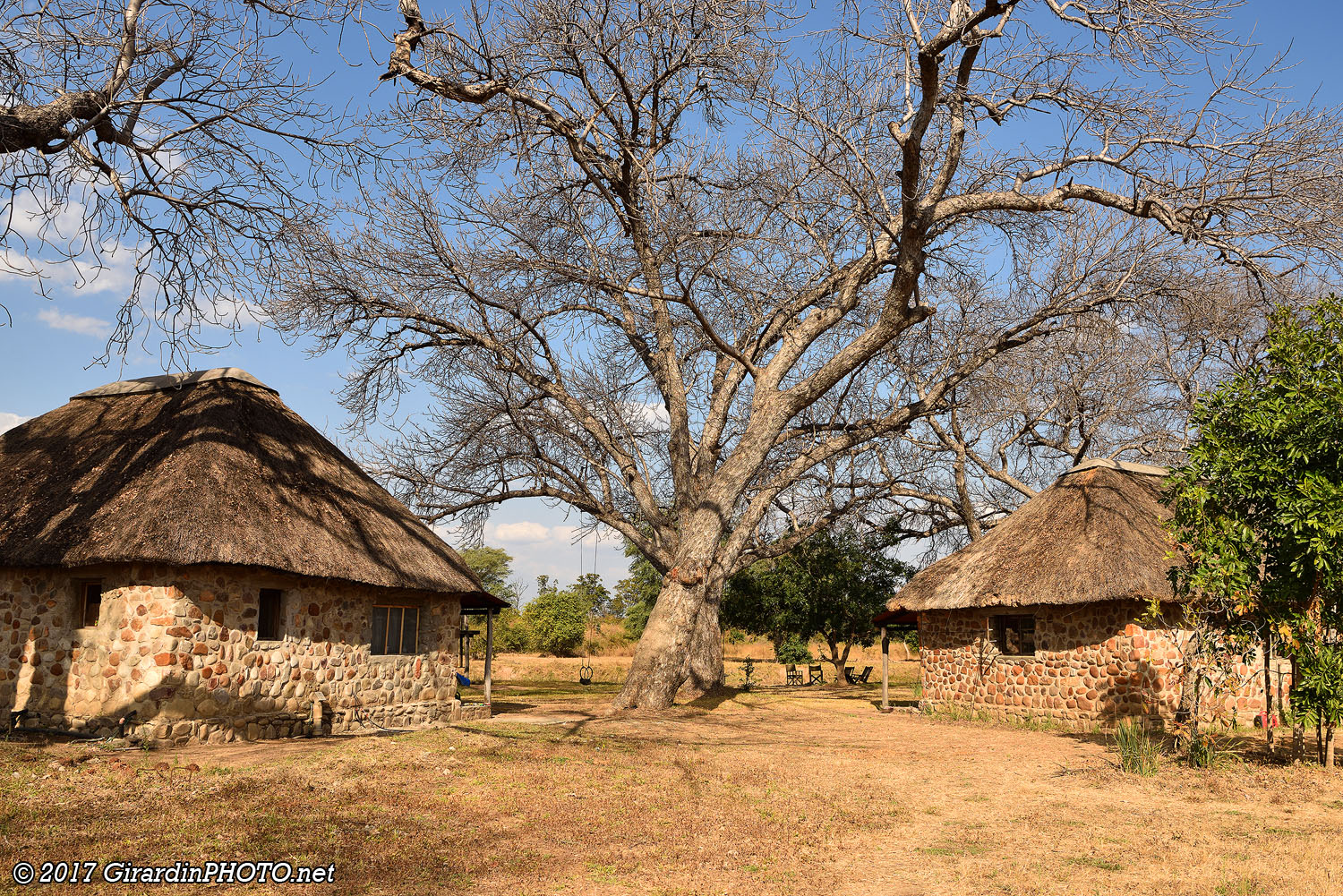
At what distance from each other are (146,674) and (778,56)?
11530 mm

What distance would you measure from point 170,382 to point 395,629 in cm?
506

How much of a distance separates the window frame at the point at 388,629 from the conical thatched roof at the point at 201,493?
742 mm

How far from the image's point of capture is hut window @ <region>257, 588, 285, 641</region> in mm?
12094

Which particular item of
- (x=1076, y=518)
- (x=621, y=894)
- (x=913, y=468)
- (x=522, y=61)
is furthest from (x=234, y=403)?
(x=913, y=468)

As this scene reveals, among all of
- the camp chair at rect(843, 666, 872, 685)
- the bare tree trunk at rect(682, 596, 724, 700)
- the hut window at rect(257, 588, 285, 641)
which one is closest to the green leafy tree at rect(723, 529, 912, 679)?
the camp chair at rect(843, 666, 872, 685)

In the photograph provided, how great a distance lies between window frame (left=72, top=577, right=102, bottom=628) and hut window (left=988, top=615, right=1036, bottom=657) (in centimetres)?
1411

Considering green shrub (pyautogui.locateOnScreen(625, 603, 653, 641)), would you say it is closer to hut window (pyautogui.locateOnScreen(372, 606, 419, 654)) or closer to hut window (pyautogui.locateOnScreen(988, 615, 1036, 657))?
hut window (pyautogui.locateOnScreen(988, 615, 1036, 657))

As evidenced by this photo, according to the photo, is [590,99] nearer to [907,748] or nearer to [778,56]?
[778,56]

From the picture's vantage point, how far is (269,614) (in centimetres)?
1223

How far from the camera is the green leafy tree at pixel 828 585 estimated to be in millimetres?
26688

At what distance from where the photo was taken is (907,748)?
41.5 ft

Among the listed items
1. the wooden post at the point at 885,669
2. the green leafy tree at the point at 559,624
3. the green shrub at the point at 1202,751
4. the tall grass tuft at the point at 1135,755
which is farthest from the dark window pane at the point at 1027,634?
the green leafy tree at the point at 559,624

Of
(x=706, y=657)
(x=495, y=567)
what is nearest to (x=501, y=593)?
(x=495, y=567)

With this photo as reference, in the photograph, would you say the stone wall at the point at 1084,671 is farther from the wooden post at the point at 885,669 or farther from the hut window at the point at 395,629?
the hut window at the point at 395,629
